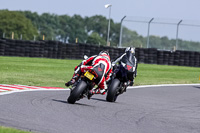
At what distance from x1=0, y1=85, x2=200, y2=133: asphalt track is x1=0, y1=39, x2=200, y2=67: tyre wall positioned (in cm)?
1758

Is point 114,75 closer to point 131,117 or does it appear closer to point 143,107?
point 143,107

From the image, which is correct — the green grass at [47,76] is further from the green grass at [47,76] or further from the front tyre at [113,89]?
the front tyre at [113,89]

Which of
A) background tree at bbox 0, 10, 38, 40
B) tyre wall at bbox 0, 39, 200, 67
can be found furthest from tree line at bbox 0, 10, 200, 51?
tyre wall at bbox 0, 39, 200, 67

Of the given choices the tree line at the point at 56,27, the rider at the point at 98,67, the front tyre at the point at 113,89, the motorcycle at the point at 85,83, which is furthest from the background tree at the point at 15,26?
the motorcycle at the point at 85,83

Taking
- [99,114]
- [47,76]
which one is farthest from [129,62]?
[47,76]

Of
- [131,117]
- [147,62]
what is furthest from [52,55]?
[131,117]

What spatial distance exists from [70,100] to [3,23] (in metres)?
107

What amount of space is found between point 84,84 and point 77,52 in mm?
22587

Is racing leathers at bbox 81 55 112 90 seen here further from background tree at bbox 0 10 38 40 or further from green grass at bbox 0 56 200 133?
background tree at bbox 0 10 38 40

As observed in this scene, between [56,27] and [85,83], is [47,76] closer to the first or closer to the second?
[85,83]

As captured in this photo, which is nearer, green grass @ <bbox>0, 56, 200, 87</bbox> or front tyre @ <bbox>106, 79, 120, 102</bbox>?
front tyre @ <bbox>106, 79, 120, 102</bbox>

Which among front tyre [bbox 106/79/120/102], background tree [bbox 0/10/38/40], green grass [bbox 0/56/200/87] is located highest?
background tree [bbox 0/10/38/40]

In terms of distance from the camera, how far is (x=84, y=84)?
9.25 meters

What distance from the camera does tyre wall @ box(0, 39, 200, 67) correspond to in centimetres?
2889
